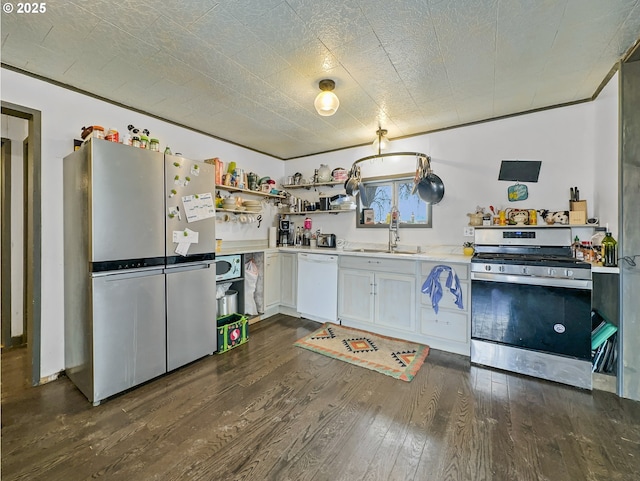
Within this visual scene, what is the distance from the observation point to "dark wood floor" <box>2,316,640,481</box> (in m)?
1.40

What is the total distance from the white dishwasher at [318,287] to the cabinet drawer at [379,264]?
180 millimetres

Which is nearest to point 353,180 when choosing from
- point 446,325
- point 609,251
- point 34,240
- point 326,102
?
point 326,102

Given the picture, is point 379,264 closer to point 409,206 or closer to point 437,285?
point 437,285

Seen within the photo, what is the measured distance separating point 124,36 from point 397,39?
1729 millimetres

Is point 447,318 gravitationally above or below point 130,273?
below

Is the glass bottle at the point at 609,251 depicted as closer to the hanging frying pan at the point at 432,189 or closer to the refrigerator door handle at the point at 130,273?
the hanging frying pan at the point at 432,189

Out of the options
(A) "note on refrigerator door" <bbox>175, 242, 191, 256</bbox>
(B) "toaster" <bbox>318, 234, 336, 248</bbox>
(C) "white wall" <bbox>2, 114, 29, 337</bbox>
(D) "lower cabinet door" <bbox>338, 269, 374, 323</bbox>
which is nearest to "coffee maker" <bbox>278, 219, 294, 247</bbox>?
(B) "toaster" <bbox>318, 234, 336, 248</bbox>

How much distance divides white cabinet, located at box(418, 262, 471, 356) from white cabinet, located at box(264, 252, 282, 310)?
193 centimetres

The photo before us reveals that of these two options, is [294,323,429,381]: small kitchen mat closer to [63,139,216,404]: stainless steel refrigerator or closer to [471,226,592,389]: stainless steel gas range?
[471,226,592,389]: stainless steel gas range

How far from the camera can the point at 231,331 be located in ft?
9.28

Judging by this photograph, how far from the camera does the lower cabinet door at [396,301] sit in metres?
2.92

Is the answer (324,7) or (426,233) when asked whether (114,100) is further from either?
(426,233)

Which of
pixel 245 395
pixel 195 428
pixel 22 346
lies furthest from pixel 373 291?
pixel 22 346

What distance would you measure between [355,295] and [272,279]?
1198 millimetres
